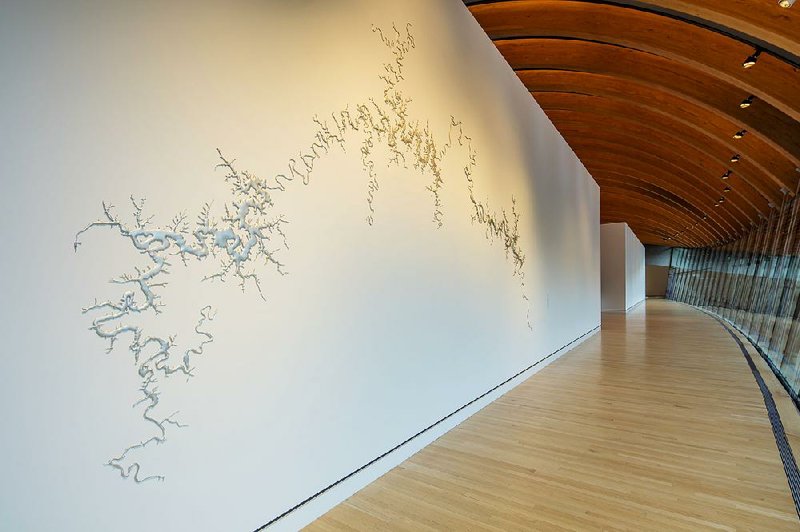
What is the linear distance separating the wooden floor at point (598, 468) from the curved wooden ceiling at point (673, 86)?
4.95m

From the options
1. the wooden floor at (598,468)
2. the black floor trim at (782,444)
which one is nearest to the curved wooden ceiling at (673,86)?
the black floor trim at (782,444)

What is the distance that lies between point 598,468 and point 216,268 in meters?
2.83

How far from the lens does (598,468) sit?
9.80 ft

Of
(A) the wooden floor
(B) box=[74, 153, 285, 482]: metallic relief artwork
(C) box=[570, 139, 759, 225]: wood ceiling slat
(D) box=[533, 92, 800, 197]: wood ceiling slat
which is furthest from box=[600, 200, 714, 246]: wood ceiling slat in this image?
(B) box=[74, 153, 285, 482]: metallic relief artwork

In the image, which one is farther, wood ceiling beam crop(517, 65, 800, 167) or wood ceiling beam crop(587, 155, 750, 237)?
wood ceiling beam crop(587, 155, 750, 237)

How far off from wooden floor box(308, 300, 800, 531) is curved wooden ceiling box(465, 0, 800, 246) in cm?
495

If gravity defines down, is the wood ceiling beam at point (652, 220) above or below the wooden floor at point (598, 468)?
above

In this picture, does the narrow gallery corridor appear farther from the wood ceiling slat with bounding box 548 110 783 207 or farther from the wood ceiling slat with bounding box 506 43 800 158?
the wood ceiling slat with bounding box 548 110 783 207

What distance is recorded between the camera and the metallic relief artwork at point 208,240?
1.68 meters

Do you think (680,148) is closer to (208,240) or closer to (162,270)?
(208,240)

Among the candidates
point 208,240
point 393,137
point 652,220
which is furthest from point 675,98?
point 652,220

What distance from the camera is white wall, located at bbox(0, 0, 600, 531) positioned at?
147 cm

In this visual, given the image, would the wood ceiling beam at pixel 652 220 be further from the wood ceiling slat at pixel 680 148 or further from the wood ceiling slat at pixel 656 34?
the wood ceiling slat at pixel 656 34

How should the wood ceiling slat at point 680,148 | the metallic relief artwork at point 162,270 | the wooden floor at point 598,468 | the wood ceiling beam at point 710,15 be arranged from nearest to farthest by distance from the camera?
the metallic relief artwork at point 162,270, the wooden floor at point 598,468, the wood ceiling beam at point 710,15, the wood ceiling slat at point 680,148
